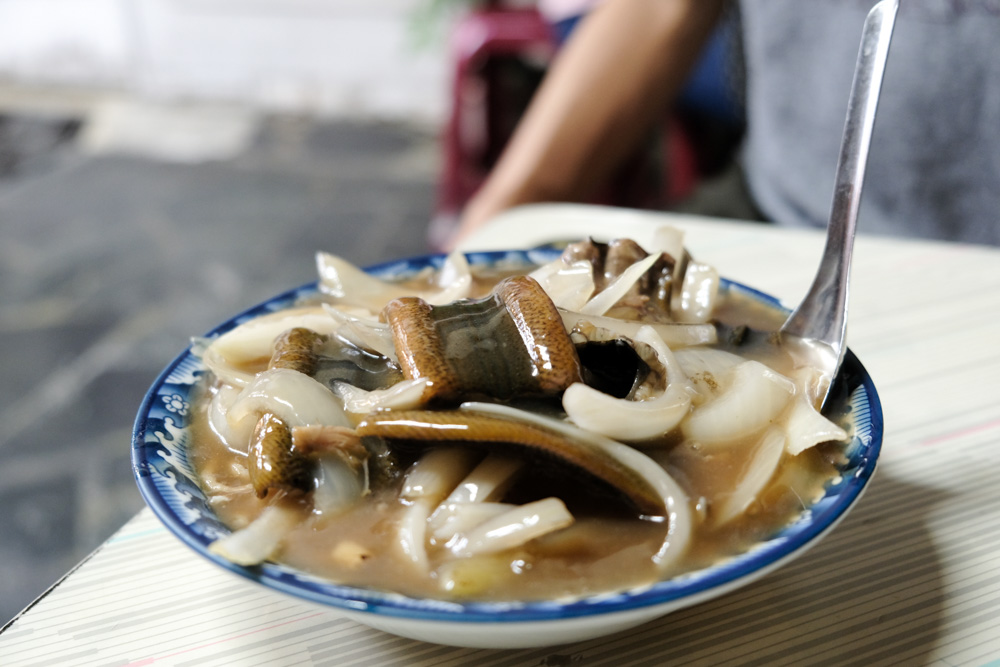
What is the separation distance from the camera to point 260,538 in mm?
554

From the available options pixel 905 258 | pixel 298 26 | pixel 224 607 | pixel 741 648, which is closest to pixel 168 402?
pixel 224 607

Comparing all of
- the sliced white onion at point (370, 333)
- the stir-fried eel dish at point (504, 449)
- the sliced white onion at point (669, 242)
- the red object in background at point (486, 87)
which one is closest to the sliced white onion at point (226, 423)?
the stir-fried eel dish at point (504, 449)

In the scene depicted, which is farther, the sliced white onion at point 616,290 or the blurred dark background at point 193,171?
the blurred dark background at point 193,171

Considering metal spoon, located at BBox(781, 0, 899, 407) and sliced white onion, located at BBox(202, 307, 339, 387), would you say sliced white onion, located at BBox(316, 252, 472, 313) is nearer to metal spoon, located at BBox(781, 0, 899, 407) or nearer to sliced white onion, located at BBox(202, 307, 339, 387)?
sliced white onion, located at BBox(202, 307, 339, 387)

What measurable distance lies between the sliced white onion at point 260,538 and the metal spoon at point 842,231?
44 cm

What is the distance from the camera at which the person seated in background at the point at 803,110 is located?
4.86ft

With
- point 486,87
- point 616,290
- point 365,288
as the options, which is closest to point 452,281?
point 365,288

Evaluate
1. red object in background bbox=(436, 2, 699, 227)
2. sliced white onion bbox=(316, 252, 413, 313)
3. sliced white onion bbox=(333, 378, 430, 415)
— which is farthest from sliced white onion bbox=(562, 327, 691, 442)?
red object in background bbox=(436, 2, 699, 227)

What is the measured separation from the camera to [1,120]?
4906 millimetres

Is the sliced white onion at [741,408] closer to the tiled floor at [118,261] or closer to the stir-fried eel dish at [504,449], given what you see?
the stir-fried eel dish at [504,449]

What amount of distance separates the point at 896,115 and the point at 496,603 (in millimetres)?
1407

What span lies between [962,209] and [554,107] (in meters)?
0.86

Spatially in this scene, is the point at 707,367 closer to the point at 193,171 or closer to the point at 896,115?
the point at 896,115

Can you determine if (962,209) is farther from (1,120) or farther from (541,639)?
(1,120)
